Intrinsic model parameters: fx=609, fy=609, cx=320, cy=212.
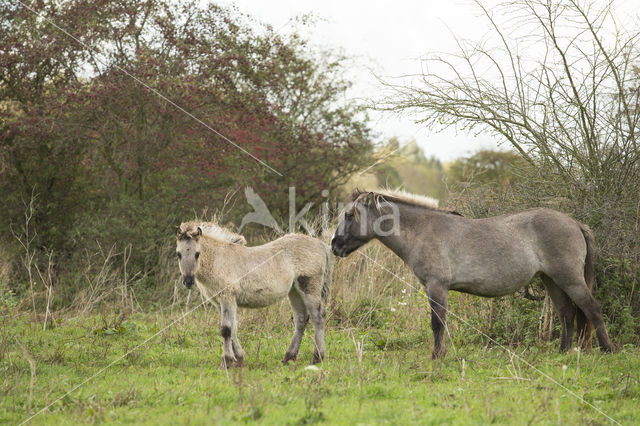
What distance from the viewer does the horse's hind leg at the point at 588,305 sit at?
7953 mm

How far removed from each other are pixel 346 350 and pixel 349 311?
2.30 metres

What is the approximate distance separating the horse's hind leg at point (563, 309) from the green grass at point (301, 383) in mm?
289

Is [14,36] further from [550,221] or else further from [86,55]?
[550,221]

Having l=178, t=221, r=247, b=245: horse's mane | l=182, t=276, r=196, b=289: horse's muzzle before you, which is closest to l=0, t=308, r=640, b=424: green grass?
l=182, t=276, r=196, b=289: horse's muzzle

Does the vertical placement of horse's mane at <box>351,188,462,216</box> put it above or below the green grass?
above

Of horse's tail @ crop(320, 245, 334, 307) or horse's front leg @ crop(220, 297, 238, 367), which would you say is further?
horse's tail @ crop(320, 245, 334, 307)

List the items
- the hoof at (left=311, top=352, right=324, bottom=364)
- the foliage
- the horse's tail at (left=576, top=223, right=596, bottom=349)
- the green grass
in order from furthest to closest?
the foliage, the horse's tail at (left=576, top=223, right=596, bottom=349), the hoof at (left=311, top=352, right=324, bottom=364), the green grass

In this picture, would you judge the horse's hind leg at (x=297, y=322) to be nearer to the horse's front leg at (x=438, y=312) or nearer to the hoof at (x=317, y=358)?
the hoof at (x=317, y=358)

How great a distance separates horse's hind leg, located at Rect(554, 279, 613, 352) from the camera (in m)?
7.95

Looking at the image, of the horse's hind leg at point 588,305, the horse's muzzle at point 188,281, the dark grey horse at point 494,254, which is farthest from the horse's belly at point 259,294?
the horse's hind leg at point 588,305

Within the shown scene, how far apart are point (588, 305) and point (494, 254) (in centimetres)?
136

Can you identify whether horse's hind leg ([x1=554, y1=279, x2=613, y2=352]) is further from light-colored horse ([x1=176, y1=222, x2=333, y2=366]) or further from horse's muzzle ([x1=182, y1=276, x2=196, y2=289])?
horse's muzzle ([x1=182, y1=276, x2=196, y2=289])

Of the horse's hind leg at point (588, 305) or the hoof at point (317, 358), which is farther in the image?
the hoof at point (317, 358)

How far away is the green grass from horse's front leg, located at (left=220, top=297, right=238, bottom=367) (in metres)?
0.26
